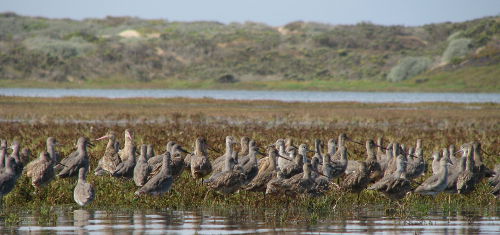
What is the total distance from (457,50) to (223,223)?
8819cm

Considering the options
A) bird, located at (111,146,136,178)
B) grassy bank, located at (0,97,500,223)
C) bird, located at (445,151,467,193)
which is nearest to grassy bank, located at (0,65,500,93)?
grassy bank, located at (0,97,500,223)

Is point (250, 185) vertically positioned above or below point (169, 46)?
below

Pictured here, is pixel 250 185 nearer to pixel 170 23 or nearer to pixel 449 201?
pixel 449 201

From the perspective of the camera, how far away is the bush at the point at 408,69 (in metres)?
93.4

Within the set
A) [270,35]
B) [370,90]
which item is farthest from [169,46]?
[370,90]

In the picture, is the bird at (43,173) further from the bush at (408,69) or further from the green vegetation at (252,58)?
the bush at (408,69)

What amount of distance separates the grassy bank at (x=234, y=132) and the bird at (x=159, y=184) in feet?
0.67

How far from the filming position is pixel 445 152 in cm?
1634

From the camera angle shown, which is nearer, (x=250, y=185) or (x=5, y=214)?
(x=5, y=214)

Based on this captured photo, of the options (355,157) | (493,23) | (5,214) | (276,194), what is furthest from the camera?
(493,23)

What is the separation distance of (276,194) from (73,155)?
461 cm

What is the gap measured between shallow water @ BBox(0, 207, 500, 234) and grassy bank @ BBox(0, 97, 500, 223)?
368 mm

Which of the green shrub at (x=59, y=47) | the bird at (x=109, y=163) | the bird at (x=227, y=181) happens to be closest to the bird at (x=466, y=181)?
the bird at (x=227, y=181)

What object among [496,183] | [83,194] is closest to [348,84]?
[496,183]
